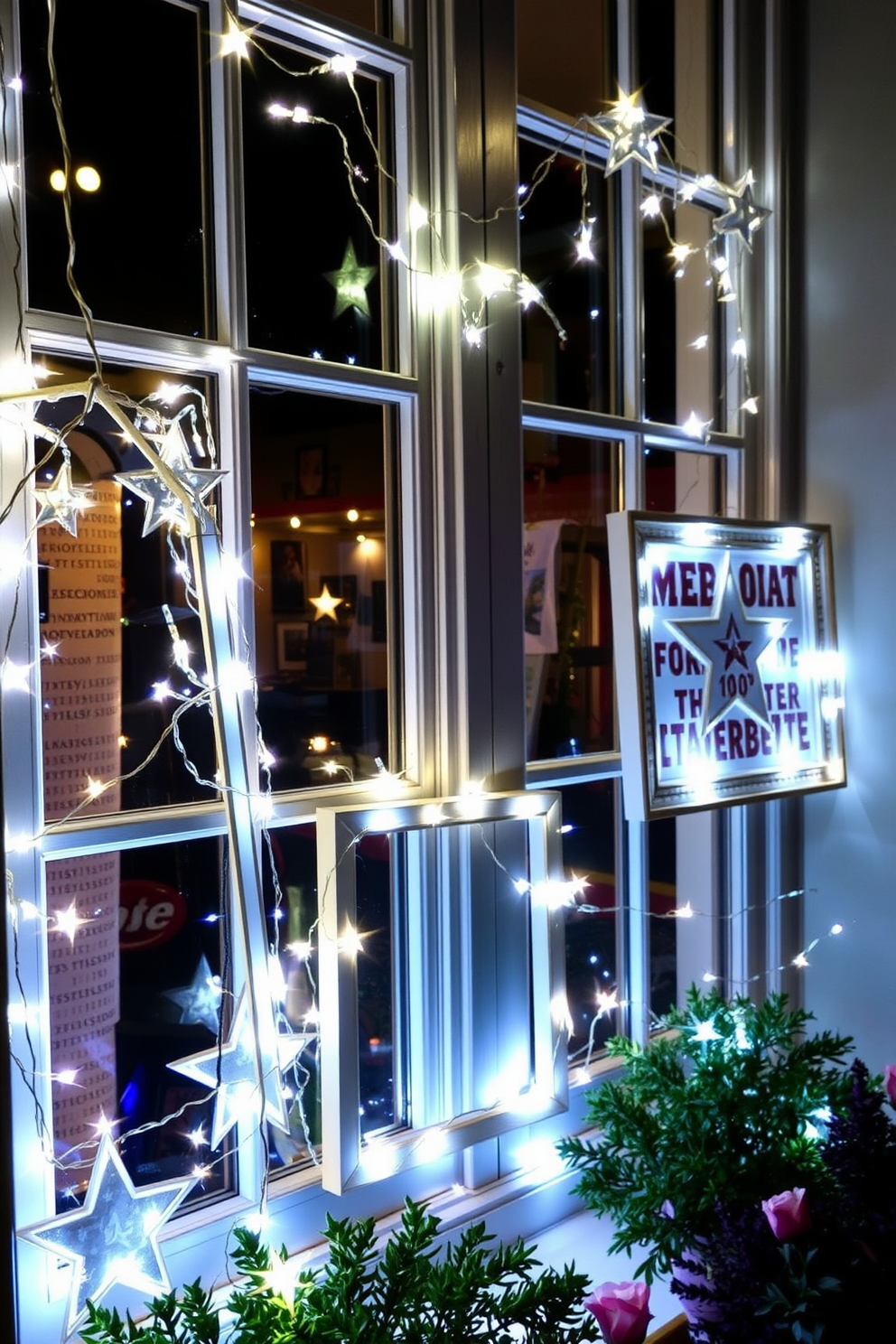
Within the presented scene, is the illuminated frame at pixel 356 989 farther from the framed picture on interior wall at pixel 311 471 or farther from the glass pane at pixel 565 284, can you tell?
the glass pane at pixel 565 284

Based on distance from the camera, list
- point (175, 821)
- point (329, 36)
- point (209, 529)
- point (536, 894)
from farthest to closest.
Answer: point (536, 894)
point (329, 36)
point (175, 821)
point (209, 529)

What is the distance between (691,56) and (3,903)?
1731 mm

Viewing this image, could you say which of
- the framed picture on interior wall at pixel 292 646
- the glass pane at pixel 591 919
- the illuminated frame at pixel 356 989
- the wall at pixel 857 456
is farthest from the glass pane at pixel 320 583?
the wall at pixel 857 456

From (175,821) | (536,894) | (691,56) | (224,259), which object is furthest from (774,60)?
(175,821)

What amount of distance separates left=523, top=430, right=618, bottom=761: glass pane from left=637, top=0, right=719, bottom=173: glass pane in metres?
0.56

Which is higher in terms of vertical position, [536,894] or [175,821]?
[175,821]

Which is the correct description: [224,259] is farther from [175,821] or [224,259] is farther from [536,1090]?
[536,1090]

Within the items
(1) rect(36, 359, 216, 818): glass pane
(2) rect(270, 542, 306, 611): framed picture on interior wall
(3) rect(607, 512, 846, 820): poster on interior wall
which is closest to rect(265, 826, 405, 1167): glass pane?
(1) rect(36, 359, 216, 818): glass pane

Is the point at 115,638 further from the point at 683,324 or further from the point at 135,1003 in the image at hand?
the point at 683,324

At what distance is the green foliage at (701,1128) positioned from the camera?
119 centimetres

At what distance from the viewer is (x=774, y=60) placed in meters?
1.79

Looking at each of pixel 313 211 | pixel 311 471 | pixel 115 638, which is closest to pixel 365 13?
pixel 313 211

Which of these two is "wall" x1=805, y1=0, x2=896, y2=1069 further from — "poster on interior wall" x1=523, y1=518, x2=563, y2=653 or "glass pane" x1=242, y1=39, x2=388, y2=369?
"glass pane" x1=242, y1=39, x2=388, y2=369

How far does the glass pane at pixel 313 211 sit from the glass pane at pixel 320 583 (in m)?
0.09
